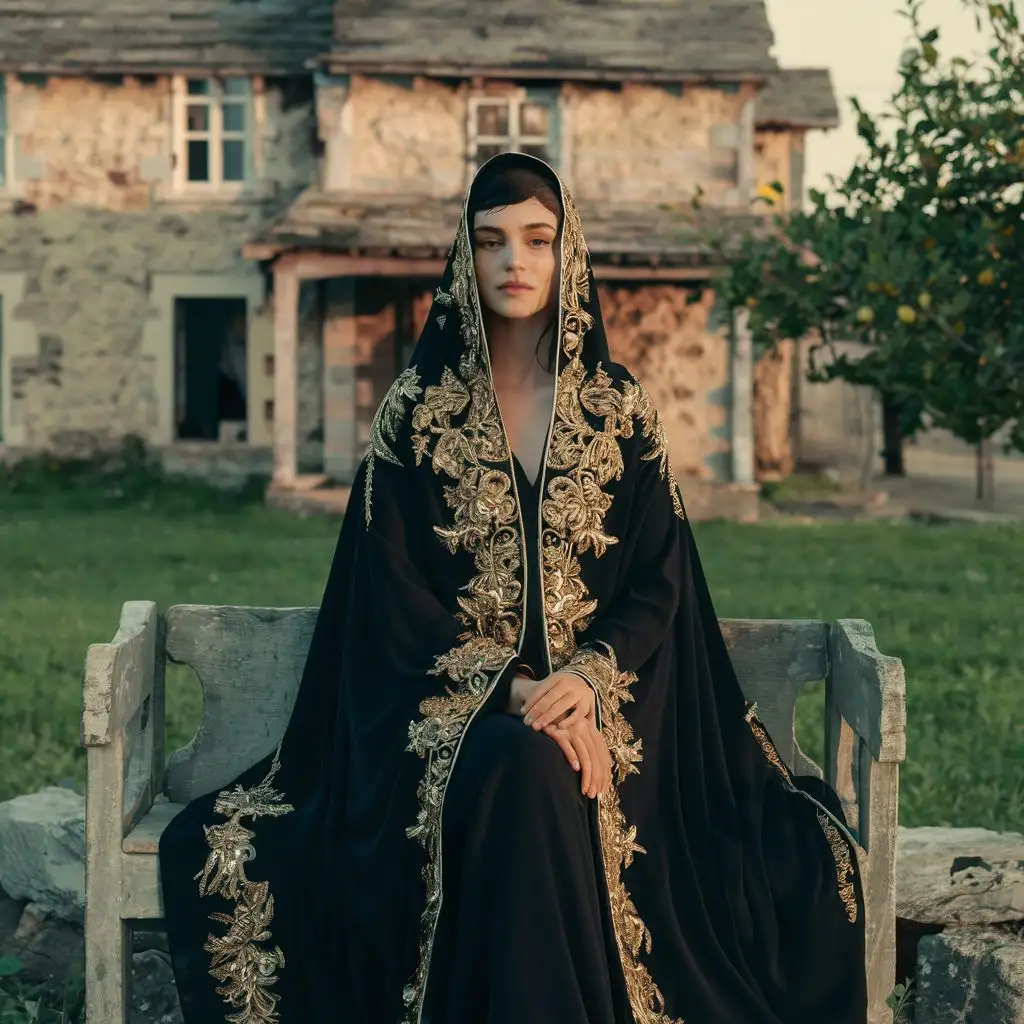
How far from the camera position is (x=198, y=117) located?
1967 cm

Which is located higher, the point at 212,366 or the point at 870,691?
the point at 212,366

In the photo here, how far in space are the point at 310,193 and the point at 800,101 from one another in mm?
7410

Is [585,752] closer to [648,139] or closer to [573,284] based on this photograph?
[573,284]

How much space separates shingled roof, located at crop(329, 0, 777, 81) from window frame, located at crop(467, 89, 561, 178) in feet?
1.33

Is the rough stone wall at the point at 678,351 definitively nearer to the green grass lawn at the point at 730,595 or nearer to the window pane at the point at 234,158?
the green grass lawn at the point at 730,595

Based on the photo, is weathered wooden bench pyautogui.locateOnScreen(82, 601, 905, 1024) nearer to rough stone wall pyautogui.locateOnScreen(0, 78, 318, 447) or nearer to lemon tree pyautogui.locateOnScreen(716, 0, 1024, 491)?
lemon tree pyautogui.locateOnScreen(716, 0, 1024, 491)

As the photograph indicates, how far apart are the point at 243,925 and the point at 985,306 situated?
4776mm

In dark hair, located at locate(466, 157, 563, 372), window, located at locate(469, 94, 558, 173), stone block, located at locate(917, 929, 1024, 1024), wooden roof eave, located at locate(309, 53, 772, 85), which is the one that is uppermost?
wooden roof eave, located at locate(309, 53, 772, 85)

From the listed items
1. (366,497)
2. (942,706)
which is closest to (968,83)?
(942,706)

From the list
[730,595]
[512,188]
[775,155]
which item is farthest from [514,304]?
[775,155]

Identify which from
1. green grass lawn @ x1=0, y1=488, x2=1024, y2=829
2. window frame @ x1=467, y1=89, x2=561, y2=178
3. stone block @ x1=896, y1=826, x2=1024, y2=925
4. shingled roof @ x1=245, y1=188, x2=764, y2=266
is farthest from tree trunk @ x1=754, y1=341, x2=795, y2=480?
stone block @ x1=896, y1=826, x2=1024, y2=925

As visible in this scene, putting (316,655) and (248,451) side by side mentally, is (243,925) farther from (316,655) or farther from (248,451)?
(248,451)

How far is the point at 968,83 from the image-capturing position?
739cm

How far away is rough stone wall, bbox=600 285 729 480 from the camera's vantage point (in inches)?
747
